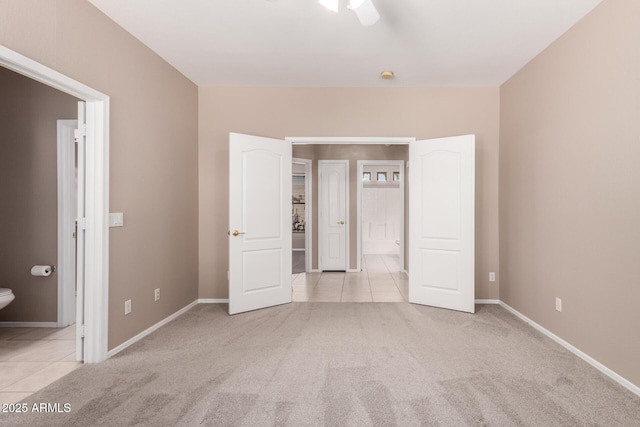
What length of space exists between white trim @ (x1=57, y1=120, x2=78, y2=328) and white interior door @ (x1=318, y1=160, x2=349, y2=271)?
12.6 ft

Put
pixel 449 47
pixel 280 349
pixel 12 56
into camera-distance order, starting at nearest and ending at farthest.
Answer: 1. pixel 12 56
2. pixel 280 349
3. pixel 449 47

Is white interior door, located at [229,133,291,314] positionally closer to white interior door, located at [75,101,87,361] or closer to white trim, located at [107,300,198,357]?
white trim, located at [107,300,198,357]

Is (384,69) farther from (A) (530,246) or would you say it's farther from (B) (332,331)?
(B) (332,331)

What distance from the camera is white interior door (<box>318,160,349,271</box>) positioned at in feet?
19.7

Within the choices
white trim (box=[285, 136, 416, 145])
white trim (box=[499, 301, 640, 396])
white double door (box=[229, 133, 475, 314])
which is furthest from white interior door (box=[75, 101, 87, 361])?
white trim (box=[499, 301, 640, 396])

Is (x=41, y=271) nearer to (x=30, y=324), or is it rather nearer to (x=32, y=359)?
(x=30, y=324)

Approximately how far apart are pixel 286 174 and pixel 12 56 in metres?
2.49

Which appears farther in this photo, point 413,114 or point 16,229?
point 413,114

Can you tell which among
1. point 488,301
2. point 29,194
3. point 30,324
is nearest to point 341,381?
point 488,301

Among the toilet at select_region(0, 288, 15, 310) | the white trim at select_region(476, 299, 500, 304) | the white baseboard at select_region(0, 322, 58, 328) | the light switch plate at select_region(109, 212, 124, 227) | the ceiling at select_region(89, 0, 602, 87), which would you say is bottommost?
the white baseboard at select_region(0, 322, 58, 328)

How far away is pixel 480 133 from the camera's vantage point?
12.3ft

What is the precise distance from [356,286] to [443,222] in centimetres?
183

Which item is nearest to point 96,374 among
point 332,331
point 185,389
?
point 185,389

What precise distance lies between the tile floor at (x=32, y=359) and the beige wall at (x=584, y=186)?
3918 millimetres
